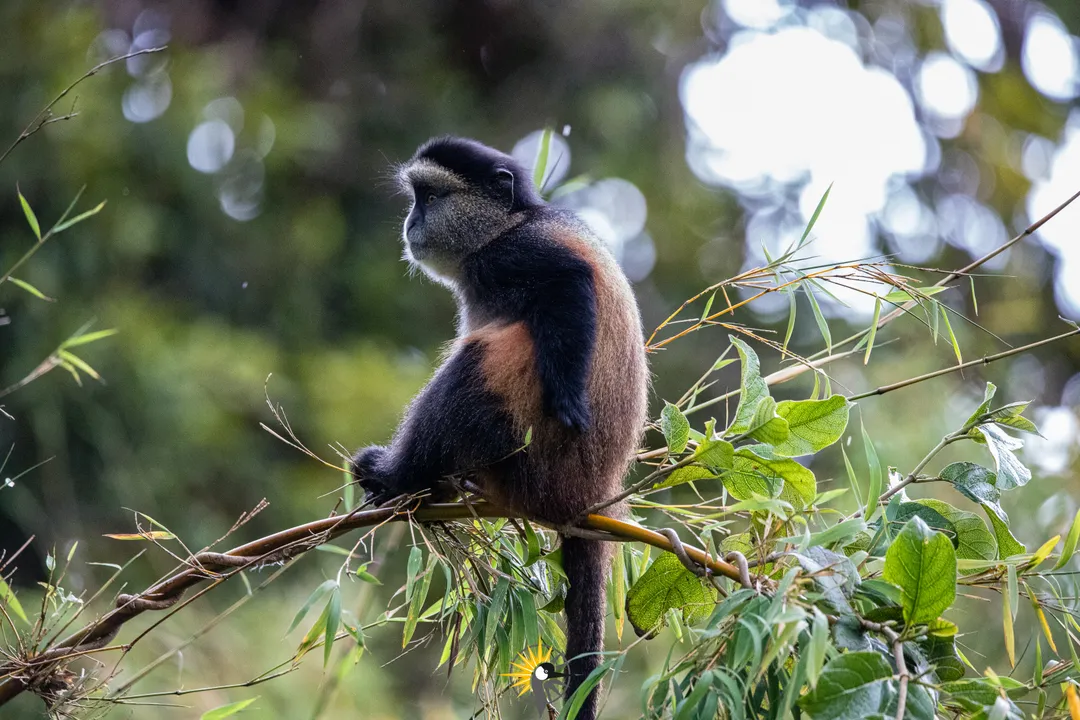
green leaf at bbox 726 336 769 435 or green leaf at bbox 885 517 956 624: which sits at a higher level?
green leaf at bbox 726 336 769 435

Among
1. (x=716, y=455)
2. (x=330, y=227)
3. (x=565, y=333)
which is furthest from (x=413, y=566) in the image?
(x=330, y=227)

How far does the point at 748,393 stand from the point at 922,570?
0.59 metres

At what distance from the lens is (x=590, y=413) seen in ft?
9.66

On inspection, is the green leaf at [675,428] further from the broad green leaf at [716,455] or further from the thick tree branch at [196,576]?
the thick tree branch at [196,576]

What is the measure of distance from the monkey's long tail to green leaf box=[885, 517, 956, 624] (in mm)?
1021

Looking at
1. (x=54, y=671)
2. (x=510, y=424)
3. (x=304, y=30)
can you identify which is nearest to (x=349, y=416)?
(x=304, y=30)

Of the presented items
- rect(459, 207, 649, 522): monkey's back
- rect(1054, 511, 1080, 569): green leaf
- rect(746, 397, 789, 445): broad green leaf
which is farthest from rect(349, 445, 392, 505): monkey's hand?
rect(1054, 511, 1080, 569): green leaf

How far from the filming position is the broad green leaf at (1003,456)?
220 cm

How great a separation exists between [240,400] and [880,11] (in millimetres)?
8082

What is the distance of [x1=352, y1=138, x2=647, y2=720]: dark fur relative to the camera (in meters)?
2.78

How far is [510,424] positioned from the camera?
296cm

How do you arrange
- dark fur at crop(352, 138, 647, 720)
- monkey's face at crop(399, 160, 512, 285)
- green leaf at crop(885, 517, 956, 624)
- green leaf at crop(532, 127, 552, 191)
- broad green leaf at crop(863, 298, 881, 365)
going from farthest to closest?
monkey's face at crop(399, 160, 512, 285), green leaf at crop(532, 127, 552, 191), dark fur at crop(352, 138, 647, 720), broad green leaf at crop(863, 298, 881, 365), green leaf at crop(885, 517, 956, 624)

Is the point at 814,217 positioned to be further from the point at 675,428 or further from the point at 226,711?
the point at 226,711

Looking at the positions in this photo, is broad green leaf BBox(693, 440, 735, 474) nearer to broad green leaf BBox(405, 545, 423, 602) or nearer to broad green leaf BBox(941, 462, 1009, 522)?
broad green leaf BBox(941, 462, 1009, 522)
